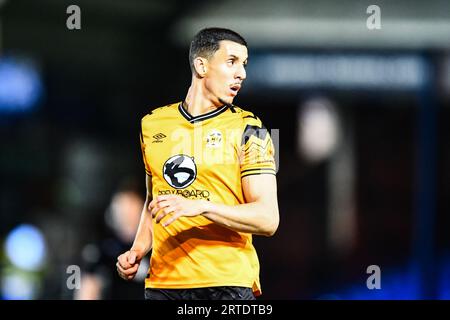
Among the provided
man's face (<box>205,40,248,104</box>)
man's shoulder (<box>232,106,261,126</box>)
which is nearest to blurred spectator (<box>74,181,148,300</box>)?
man's shoulder (<box>232,106,261,126</box>)

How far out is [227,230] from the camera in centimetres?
589

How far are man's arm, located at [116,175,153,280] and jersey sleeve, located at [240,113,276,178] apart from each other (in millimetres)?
575

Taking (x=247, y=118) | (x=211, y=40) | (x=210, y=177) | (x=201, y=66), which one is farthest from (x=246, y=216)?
(x=211, y=40)

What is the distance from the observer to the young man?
19.1ft

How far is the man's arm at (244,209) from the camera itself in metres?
5.49

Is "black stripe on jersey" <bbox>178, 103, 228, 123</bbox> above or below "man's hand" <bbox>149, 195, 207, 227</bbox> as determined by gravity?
above

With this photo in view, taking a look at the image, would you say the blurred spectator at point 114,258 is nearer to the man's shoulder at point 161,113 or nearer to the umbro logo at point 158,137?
the man's shoulder at point 161,113

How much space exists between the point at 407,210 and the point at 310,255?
2.08 metres

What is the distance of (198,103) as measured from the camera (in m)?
5.99

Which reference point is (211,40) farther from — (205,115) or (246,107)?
(246,107)

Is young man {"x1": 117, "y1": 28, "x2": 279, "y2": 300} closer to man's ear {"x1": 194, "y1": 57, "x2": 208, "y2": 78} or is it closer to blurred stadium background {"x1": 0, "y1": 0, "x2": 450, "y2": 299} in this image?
man's ear {"x1": 194, "y1": 57, "x2": 208, "y2": 78}

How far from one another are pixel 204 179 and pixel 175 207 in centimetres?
41

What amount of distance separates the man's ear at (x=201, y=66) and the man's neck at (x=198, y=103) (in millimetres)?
93
